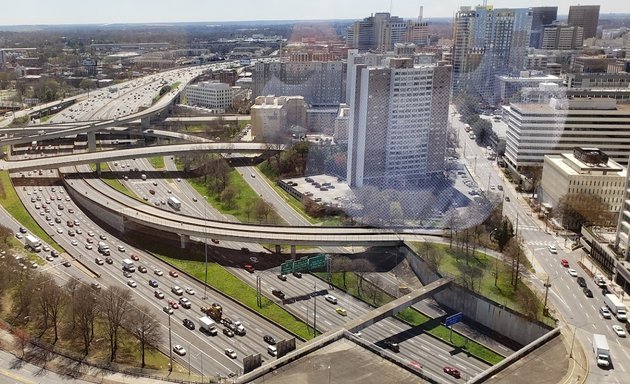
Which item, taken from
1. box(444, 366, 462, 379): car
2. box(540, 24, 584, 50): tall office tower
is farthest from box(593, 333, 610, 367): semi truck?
box(540, 24, 584, 50): tall office tower

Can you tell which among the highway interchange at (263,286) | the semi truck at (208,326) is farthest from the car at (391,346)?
the semi truck at (208,326)

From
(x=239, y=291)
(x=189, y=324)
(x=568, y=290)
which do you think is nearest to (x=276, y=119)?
(x=239, y=291)

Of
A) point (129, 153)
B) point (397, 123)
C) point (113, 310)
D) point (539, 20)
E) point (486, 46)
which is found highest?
point (539, 20)

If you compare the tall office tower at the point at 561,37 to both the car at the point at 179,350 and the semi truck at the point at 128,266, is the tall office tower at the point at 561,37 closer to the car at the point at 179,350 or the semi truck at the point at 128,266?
the semi truck at the point at 128,266

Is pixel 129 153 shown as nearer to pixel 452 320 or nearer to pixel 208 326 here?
pixel 208 326

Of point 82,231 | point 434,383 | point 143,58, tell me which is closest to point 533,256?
point 434,383

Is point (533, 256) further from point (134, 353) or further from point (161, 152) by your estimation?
point (161, 152)

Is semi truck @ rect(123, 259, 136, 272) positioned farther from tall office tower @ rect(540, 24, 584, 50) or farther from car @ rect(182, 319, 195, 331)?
tall office tower @ rect(540, 24, 584, 50)
